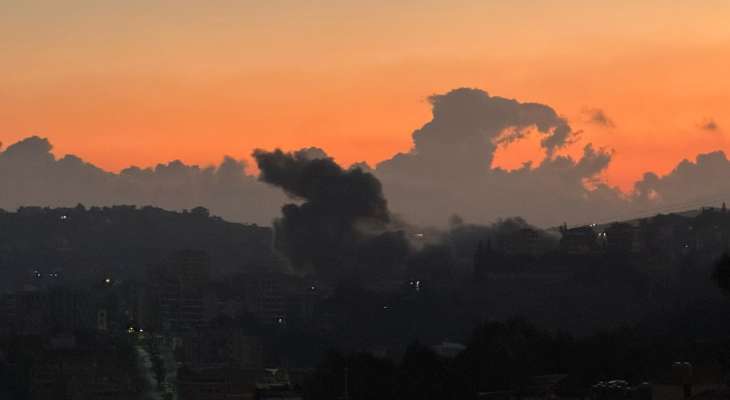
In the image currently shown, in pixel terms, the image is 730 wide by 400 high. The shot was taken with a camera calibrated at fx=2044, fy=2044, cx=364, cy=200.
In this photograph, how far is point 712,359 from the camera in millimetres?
84375

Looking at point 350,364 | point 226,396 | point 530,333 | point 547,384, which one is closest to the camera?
point 547,384

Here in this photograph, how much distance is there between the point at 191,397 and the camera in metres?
177

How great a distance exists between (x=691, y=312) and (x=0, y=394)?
209 feet

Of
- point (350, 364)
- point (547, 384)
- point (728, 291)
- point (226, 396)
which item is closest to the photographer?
point (547, 384)

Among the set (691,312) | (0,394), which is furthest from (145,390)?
(691,312)

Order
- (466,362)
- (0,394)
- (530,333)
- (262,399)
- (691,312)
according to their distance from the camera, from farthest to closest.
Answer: (0,394)
(691,312)
(530,333)
(466,362)
(262,399)

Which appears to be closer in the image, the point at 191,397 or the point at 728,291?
the point at 728,291

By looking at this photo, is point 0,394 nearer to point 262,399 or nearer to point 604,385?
point 262,399

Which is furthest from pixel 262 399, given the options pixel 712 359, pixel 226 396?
pixel 226 396

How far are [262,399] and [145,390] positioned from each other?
96766 millimetres

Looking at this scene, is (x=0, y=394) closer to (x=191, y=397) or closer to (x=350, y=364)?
(x=191, y=397)

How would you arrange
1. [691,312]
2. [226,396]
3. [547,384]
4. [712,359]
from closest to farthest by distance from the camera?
[547,384]
[712,359]
[226,396]
[691,312]

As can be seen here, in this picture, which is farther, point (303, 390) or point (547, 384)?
point (303, 390)

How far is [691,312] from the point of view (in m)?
175
